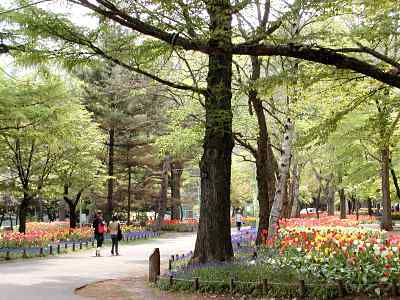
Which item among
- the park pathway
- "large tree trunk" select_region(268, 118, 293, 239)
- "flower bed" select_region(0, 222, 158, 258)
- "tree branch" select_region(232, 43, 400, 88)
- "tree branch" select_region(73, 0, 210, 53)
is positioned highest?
"tree branch" select_region(73, 0, 210, 53)

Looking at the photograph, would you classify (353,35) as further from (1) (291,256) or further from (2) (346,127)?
(2) (346,127)

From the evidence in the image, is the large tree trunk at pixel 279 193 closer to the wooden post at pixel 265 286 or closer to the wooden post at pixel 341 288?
the wooden post at pixel 265 286

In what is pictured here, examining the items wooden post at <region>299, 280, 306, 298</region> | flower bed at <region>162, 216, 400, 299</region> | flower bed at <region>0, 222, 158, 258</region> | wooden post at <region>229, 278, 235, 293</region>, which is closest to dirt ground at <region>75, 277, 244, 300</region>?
wooden post at <region>229, 278, 235, 293</region>

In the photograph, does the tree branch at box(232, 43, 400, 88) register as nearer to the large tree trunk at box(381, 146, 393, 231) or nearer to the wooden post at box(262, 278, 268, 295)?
the wooden post at box(262, 278, 268, 295)

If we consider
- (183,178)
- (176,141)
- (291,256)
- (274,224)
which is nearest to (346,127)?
(176,141)

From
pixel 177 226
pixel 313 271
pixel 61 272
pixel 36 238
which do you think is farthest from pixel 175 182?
pixel 313 271

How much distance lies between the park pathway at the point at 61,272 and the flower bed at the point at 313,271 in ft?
8.55

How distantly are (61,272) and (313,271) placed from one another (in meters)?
8.07

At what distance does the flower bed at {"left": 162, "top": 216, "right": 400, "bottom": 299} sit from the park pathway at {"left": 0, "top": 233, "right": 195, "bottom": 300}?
2.61 meters

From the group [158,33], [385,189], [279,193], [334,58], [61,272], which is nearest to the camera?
[334,58]

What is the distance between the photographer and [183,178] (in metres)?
50.8

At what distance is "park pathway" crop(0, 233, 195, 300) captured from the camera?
1090 centimetres

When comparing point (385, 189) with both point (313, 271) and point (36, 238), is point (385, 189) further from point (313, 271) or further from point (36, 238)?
point (313, 271)

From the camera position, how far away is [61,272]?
14688 mm
